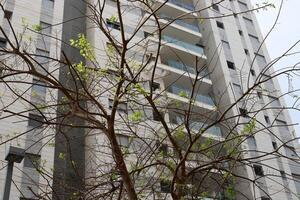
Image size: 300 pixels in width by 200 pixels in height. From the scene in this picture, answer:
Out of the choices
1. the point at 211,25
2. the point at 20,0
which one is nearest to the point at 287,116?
the point at 211,25

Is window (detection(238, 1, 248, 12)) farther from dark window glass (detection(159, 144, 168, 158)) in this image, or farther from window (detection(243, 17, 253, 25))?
dark window glass (detection(159, 144, 168, 158))

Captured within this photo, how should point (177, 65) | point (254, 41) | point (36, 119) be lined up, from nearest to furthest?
1. point (36, 119)
2. point (177, 65)
3. point (254, 41)

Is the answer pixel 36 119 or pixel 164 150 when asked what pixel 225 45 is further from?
pixel 36 119

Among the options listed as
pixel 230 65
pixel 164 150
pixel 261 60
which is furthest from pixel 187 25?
pixel 164 150

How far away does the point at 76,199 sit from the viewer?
257 inches

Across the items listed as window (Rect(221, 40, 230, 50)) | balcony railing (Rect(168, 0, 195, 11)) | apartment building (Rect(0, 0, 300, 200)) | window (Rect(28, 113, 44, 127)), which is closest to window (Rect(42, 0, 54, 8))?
apartment building (Rect(0, 0, 300, 200))

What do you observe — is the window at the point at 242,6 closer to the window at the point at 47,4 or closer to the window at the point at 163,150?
the window at the point at 47,4

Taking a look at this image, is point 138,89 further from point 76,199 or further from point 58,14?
point 58,14

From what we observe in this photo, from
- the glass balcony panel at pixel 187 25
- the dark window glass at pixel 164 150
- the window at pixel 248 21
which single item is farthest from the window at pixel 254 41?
the dark window glass at pixel 164 150

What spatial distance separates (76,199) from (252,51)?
27.7 metres

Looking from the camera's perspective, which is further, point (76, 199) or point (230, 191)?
point (76, 199)

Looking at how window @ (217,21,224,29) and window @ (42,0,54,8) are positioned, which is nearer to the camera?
window @ (42,0,54,8)

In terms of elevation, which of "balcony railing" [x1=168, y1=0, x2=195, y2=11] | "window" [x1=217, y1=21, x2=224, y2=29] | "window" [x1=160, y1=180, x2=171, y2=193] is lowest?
"window" [x1=160, y1=180, x2=171, y2=193]

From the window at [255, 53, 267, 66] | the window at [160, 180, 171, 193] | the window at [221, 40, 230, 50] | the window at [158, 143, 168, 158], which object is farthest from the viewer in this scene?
the window at [255, 53, 267, 66]
